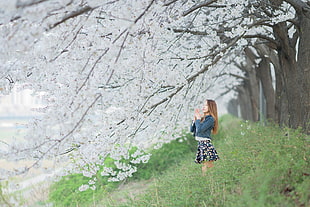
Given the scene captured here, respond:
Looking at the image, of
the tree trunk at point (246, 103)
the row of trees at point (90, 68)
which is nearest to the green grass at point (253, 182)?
the row of trees at point (90, 68)

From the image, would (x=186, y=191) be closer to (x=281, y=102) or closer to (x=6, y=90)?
(x=6, y=90)

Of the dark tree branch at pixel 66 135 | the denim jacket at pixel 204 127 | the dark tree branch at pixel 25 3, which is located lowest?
the denim jacket at pixel 204 127

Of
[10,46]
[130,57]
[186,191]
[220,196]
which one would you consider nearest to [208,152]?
[186,191]

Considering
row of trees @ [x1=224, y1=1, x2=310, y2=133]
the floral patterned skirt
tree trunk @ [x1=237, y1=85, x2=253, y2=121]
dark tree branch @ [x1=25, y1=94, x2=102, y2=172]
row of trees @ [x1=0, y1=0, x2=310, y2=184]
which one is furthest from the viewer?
tree trunk @ [x1=237, y1=85, x2=253, y2=121]

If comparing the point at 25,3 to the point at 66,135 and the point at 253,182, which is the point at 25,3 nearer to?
the point at 66,135

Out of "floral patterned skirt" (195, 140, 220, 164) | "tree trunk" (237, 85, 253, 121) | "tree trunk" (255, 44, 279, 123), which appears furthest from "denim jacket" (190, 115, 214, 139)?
"tree trunk" (237, 85, 253, 121)

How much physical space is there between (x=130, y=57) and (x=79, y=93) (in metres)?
1.02

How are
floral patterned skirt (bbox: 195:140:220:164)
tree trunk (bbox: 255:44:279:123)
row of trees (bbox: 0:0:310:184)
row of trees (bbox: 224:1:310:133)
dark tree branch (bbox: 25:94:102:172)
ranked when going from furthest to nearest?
tree trunk (bbox: 255:44:279:123), row of trees (bbox: 224:1:310:133), floral patterned skirt (bbox: 195:140:220:164), dark tree branch (bbox: 25:94:102:172), row of trees (bbox: 0:0:310:184)

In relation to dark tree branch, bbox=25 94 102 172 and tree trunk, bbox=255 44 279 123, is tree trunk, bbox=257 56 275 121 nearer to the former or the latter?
tree trunk, bbox=255 44 279 123

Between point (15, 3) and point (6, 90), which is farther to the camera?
point (6, 90)

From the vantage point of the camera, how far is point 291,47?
23.5 feet

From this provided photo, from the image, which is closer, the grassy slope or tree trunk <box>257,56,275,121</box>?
the grassy slope

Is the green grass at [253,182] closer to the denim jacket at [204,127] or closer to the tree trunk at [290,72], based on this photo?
the denim jacket at [204,127]

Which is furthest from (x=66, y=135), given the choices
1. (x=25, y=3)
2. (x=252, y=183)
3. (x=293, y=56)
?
(x=293, y=56)
